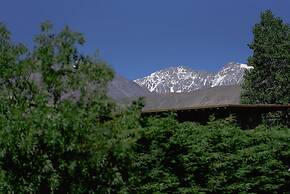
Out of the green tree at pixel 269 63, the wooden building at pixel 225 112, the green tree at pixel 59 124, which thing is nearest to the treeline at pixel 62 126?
the green tree at pixel 59 124

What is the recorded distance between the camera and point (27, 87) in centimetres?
1216

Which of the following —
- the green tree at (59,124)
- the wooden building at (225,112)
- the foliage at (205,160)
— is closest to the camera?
the green tree at (59,124)

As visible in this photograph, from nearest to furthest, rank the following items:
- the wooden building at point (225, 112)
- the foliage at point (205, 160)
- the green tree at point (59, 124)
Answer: the green tree at point (59, 124) → the foliage at point (205, 160) → the wooden building at point (225, 112)

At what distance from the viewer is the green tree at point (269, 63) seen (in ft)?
171

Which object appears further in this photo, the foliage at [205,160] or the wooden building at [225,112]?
the wooden building at [225,112]

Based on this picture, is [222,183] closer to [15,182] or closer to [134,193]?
[134,193]

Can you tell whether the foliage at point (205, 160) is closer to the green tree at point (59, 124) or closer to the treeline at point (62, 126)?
the treeline at point (62, 126)

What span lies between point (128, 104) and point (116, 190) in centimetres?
204

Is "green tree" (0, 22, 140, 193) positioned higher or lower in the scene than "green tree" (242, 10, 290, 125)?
lower

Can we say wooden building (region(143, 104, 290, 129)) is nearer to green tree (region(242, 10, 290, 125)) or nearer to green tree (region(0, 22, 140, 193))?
green tree (region(0, 22, 140, 193))

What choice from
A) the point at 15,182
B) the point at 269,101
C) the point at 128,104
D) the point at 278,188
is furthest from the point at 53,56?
the point at 269,101

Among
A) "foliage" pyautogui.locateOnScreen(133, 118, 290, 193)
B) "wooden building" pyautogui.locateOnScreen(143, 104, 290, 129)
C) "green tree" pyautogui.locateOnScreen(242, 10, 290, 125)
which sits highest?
"green tree" pyautogui.locateOnScreen(242, 10, 290, 125)

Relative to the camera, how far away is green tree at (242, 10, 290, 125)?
52.2 metres

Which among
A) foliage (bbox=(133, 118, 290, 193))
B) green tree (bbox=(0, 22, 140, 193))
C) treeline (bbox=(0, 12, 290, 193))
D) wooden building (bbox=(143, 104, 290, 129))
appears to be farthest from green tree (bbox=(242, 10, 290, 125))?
green tree (bbox=(0, 22, 140, 193))
